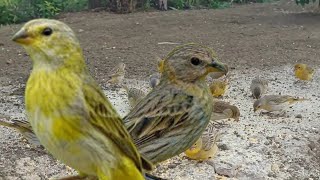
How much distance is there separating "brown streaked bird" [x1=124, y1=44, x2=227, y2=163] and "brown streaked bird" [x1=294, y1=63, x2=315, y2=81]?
17.9 ft

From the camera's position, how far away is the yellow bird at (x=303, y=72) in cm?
983

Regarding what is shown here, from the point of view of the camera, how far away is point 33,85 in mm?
2205

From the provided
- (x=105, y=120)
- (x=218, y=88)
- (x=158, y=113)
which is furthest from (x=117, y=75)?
(x=105, y=120)

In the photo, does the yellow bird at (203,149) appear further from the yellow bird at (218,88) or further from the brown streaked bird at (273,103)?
the yellow bird at (218,88)

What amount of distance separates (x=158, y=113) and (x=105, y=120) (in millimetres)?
2063

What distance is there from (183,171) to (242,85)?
377 cm

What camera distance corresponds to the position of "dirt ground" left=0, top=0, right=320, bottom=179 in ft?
21.3

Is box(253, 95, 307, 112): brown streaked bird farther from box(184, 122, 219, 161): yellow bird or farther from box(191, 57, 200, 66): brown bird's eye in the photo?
box(191, 57, 200, 66): brown bird's eye

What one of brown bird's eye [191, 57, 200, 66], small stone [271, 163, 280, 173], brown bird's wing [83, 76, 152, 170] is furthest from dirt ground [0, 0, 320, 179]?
brown bird's wing [83, 76, 152, 170]

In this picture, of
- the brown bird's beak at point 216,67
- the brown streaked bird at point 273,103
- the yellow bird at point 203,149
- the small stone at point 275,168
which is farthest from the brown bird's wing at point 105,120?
the brown streaked bird at point 273,103

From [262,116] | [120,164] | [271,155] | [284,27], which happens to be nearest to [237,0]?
[284,27]

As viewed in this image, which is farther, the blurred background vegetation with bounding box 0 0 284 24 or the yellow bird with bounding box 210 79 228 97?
the blurred background vegetation with bounding box 0 0 284 24

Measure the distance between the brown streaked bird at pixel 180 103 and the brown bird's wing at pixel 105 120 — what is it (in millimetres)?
1977

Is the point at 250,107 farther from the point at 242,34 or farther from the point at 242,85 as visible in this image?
the point at 242,34
